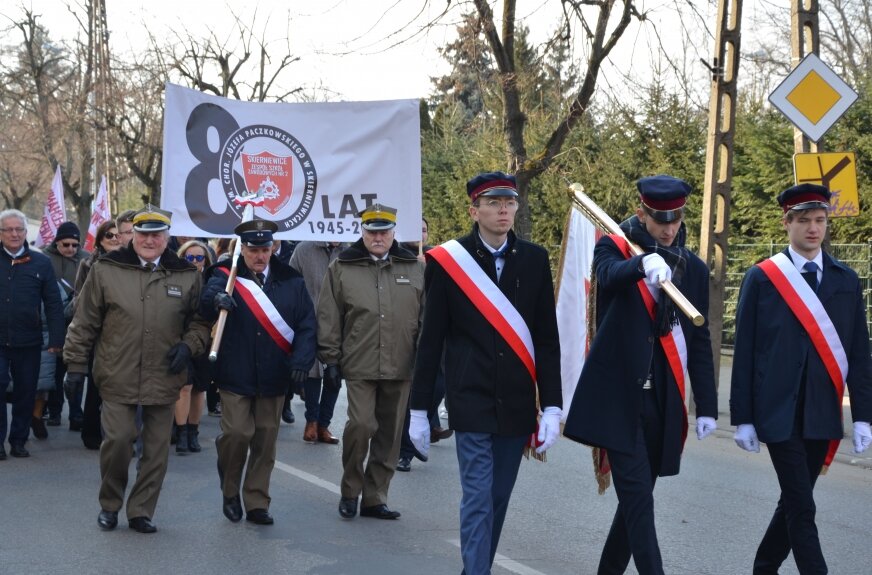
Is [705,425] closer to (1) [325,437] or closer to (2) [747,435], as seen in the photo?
(2) [747,435]

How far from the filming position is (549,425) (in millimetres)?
5238

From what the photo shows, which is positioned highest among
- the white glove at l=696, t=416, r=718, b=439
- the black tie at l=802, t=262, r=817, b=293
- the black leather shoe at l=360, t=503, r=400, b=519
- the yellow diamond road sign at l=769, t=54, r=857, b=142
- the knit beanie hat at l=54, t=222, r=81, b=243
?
the yellow diamond road sign at l=769, t=54, r=857, b=142

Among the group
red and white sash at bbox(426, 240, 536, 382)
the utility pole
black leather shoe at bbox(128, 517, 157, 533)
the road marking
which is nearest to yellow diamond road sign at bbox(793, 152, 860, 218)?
the utility pole

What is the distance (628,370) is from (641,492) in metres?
0.51

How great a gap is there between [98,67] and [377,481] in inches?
1140

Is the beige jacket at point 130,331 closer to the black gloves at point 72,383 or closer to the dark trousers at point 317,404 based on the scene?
the black gloves at point 72,383

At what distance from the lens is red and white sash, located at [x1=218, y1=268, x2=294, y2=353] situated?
7.03 m

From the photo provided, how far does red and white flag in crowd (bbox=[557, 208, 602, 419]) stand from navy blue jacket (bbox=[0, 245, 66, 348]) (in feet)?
14.4

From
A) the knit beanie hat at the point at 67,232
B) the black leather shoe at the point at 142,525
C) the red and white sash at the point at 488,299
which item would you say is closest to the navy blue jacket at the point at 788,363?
the red and white sash at the point at 488,299

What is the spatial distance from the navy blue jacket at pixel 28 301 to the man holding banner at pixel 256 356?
2.82 metres

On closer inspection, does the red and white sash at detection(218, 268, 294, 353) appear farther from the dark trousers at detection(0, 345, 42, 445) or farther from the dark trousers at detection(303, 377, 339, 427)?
the dark trousers at detection(0, 345, 42, 445)

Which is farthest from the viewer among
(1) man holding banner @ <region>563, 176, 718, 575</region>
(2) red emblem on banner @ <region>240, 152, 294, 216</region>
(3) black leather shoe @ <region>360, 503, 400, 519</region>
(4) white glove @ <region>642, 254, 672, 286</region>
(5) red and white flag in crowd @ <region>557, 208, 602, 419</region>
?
(2) red emblem on banner @ <region>240, 152, 294, 216</region>

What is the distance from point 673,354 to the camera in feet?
16.6

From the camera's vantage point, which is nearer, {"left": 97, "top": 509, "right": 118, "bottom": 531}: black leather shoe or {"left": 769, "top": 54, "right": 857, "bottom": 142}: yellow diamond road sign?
{"left": 97, "top": 509, "right": 118, "bottom": 531}: black leather shoe
